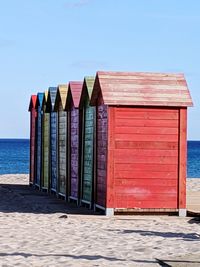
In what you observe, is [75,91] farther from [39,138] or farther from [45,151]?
[39,138]

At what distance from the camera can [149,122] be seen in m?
15.8

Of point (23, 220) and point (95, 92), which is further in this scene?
point (95, 92)

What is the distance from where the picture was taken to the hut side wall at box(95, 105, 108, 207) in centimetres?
1585

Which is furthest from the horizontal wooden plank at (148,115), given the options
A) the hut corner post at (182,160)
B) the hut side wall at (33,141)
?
the hut side wall at (33,141)

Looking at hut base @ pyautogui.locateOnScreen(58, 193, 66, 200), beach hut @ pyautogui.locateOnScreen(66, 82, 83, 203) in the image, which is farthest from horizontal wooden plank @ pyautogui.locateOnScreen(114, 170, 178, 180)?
hut base @ pyautogui.locateOnScreen(58, 193, 66, 200)

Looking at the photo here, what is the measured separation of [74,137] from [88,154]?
1529 millimetres

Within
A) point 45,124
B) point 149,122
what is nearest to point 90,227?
point 149,122

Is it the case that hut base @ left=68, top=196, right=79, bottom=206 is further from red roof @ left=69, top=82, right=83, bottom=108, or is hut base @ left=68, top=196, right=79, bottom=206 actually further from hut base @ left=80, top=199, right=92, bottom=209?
red roof @ left=69, top=82, right=83, bottom=108

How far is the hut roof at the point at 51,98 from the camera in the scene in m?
22.3

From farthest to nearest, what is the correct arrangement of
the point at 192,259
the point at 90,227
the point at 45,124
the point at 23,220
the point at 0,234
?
the point at 45,124 → the point at 23,220 → the point at 90,227 → the point at 0,234 → the point at 192,259

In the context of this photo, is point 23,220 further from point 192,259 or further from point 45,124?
point 45,124

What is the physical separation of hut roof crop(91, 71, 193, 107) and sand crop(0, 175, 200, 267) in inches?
91.1

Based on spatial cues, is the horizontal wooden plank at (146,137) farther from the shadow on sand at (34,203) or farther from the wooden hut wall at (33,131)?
the wooden hut wall at (33,131)

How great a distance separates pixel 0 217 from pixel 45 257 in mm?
5401
